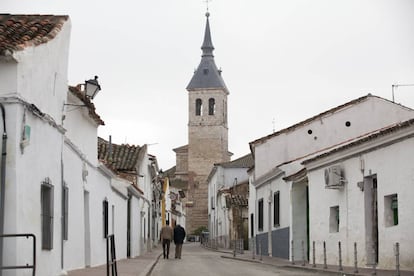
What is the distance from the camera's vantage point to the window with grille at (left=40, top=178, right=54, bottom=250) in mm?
13352

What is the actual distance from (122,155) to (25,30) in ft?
74.2

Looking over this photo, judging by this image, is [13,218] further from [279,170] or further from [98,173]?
[279,170]

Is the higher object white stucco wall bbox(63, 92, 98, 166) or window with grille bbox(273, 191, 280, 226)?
white stucco wall bbox(63, 92, 98, 166)

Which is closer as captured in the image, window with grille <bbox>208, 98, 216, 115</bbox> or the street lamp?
the street lamp

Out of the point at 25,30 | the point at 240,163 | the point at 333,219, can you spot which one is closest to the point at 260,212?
the point at 333,219

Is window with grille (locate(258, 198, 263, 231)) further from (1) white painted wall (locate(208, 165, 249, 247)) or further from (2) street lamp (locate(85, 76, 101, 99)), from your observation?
(1) white painted wall (locate(208, 165, 249, 247))

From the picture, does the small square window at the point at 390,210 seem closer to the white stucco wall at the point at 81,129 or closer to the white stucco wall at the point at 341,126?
the white stucco wall at the point at 81,129

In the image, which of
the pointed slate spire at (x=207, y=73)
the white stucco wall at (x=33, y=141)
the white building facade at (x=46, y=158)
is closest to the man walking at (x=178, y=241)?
the white building facade at (x=46, y=158)

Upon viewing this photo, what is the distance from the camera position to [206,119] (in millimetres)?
98438

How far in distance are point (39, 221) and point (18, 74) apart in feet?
8.94

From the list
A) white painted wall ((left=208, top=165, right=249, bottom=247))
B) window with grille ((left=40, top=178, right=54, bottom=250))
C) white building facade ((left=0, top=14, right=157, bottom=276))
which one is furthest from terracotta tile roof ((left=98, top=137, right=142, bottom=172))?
white painted wall ((left=208, top=165, right=249, bottom=247))

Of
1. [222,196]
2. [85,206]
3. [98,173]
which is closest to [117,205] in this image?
[98,173]

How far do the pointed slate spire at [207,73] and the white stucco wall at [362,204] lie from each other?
75.0 m

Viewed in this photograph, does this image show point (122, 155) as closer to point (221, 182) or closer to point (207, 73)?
point (221, 182)
